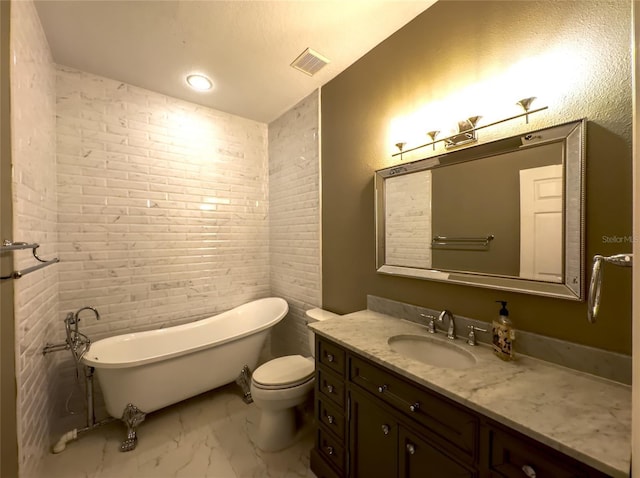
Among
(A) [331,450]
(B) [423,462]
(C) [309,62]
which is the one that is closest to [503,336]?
(B) [423,462]

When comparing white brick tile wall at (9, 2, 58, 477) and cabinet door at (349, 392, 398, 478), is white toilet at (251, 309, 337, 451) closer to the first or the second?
cabinet door at (349, 392, 398, 478)

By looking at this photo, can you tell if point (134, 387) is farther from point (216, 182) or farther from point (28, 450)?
point (216, 182)

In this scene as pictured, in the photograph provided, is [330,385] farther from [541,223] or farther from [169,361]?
[541,223]

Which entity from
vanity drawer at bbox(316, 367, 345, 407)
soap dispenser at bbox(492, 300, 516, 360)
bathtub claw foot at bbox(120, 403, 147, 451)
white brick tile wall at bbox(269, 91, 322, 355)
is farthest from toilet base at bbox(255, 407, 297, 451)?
soap dispenser at bbox(492, 300, 516, 360)

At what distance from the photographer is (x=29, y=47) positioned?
1393 millimetres

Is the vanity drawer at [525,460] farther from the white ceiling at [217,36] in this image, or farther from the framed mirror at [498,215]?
the white ceiling at [217,36]

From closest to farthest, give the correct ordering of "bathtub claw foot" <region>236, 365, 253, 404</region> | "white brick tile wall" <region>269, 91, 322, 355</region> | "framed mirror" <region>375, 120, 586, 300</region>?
"framed mirror" <region>375, 120, 586, 300</region>, "bathtub claw foot" <region>236, 365, 253, 404</region>, "white brick tile wall" <region>269, 91, 322, 355</region>

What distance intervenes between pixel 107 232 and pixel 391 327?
2338 millimetres

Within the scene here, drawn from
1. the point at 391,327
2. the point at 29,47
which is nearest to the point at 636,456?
the point at 391,327

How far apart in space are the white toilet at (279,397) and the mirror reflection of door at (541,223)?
1.43 m

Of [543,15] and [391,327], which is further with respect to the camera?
[391,327]

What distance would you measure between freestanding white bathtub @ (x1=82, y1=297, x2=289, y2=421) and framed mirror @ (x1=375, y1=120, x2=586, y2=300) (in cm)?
146

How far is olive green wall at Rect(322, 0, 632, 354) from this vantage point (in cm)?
90

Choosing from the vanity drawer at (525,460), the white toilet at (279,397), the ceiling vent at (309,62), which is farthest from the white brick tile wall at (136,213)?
the vanity drawer at (525,460)
